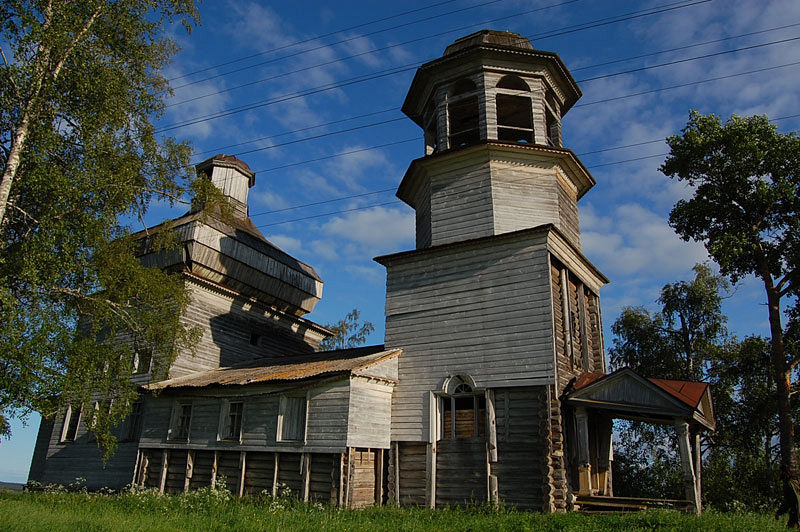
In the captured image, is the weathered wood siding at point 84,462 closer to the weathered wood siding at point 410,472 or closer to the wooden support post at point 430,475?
the weathered wood siding at point 410,472

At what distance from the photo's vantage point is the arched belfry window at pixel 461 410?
15.6m

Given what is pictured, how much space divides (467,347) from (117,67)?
1273cm

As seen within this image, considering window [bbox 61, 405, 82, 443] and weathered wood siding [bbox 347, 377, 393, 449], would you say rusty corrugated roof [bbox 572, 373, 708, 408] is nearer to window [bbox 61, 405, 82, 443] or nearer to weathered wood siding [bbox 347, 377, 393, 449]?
weathered wood siding [bbox 347, 377, 393, 449]

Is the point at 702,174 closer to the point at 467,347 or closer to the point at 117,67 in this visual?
the point at 467,347

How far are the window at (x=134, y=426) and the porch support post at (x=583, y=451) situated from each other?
626 inches

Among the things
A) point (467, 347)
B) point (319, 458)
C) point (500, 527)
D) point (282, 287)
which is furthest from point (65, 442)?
point (500, 527)

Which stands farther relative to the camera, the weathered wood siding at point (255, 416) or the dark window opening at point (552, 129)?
the dark window opening at point (552, 129)

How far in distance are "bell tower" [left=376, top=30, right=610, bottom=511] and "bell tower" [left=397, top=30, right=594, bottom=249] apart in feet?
0.15

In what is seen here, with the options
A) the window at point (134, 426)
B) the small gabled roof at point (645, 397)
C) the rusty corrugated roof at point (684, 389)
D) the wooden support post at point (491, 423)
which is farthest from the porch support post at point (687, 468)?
the window at point (134, 426)

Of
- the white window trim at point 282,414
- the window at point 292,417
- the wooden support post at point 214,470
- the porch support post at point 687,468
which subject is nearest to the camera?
the porch support post at point 687,468

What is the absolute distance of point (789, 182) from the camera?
20.6 meters

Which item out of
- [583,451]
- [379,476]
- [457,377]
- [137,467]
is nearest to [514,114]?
[457,377]

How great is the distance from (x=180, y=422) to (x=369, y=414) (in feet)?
26.6

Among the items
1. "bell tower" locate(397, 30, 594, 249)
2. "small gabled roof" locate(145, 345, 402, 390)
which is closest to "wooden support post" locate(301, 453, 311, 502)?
"small gabled roof" locate(145, 345, 402, 390)
